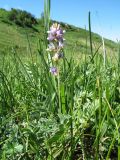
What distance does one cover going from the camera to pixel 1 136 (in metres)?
1.10

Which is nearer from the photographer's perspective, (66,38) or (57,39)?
(57,39)

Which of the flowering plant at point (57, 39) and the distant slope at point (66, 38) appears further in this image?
the distant slope at point (66, 38)

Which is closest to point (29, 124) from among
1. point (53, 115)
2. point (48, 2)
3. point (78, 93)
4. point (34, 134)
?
point (34, 134)

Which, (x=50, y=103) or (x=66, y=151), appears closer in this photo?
(x=66, y=151)

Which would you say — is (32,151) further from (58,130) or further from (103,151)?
(103,151)

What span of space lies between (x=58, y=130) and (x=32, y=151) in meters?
0.10

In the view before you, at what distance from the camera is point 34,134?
1.00m

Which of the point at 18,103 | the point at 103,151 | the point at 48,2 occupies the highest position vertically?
the point at 48,2

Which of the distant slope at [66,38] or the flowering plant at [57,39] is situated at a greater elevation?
the distant slope at [66,38]

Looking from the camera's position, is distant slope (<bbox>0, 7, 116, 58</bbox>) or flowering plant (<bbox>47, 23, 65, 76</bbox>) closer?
flowering plant (<bbox>47, 23, 65, 76</bbox>)

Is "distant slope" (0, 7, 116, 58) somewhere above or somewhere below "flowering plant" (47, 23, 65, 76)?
above

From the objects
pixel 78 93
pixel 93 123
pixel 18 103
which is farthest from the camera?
pixel 18 103

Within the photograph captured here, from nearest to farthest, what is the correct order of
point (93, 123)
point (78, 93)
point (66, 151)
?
1. point (66, 151)
2. point (93, 123)
3. point (78, 93)

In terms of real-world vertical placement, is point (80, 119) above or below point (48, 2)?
below
